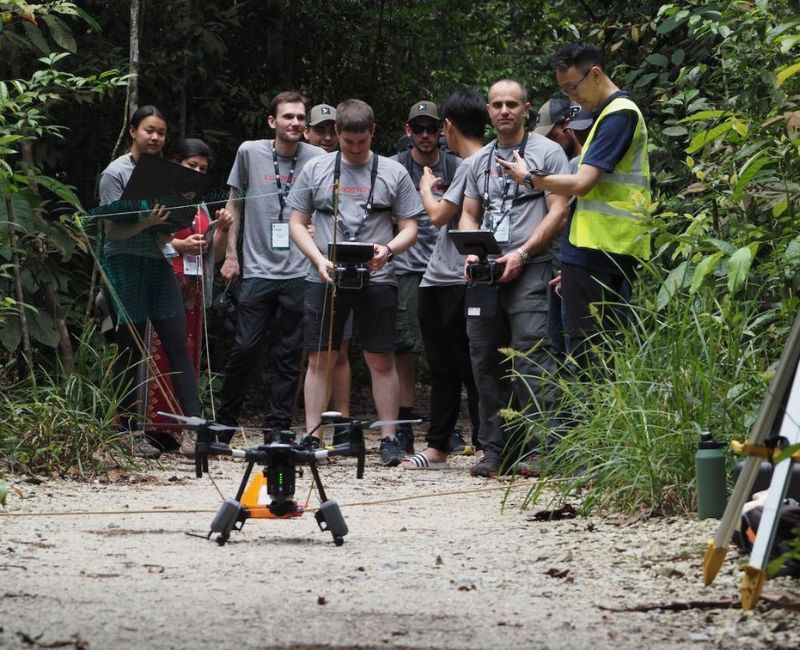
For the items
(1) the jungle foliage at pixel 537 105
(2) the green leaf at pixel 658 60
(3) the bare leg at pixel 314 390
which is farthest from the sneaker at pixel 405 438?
(2) the green leaf at pixel 658 60

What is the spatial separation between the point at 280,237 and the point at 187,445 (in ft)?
4.45

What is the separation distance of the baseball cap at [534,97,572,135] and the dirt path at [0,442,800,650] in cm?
291

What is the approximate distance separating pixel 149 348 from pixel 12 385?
1366mm

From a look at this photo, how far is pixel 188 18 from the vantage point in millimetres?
10781

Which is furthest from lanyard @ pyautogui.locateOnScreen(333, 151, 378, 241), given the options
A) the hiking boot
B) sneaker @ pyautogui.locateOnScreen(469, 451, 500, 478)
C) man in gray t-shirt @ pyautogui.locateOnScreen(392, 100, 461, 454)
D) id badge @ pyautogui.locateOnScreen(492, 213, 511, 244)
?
sneaker @ pyautogui.locateOnScreen(469, 451, 500, 478)

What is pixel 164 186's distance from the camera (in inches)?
304

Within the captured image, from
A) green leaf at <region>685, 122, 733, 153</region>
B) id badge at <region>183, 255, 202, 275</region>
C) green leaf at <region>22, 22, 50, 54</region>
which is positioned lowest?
id badge at <region>183, 255, 202, 275</region>

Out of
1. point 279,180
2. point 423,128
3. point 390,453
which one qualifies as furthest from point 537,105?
point 390,453

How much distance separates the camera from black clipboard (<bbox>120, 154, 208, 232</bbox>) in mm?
7598

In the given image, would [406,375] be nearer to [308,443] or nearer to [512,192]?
[512,192]

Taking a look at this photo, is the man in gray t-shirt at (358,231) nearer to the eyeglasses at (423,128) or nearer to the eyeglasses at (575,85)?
the eyeglasses at (423,128)

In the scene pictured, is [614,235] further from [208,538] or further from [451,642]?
[451,642]

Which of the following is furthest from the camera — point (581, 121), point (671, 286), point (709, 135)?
point (581, 121)

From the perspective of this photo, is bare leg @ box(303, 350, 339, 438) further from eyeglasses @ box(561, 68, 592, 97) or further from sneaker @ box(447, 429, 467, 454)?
eyeglasses @ box(561, 68, 592, 97)
